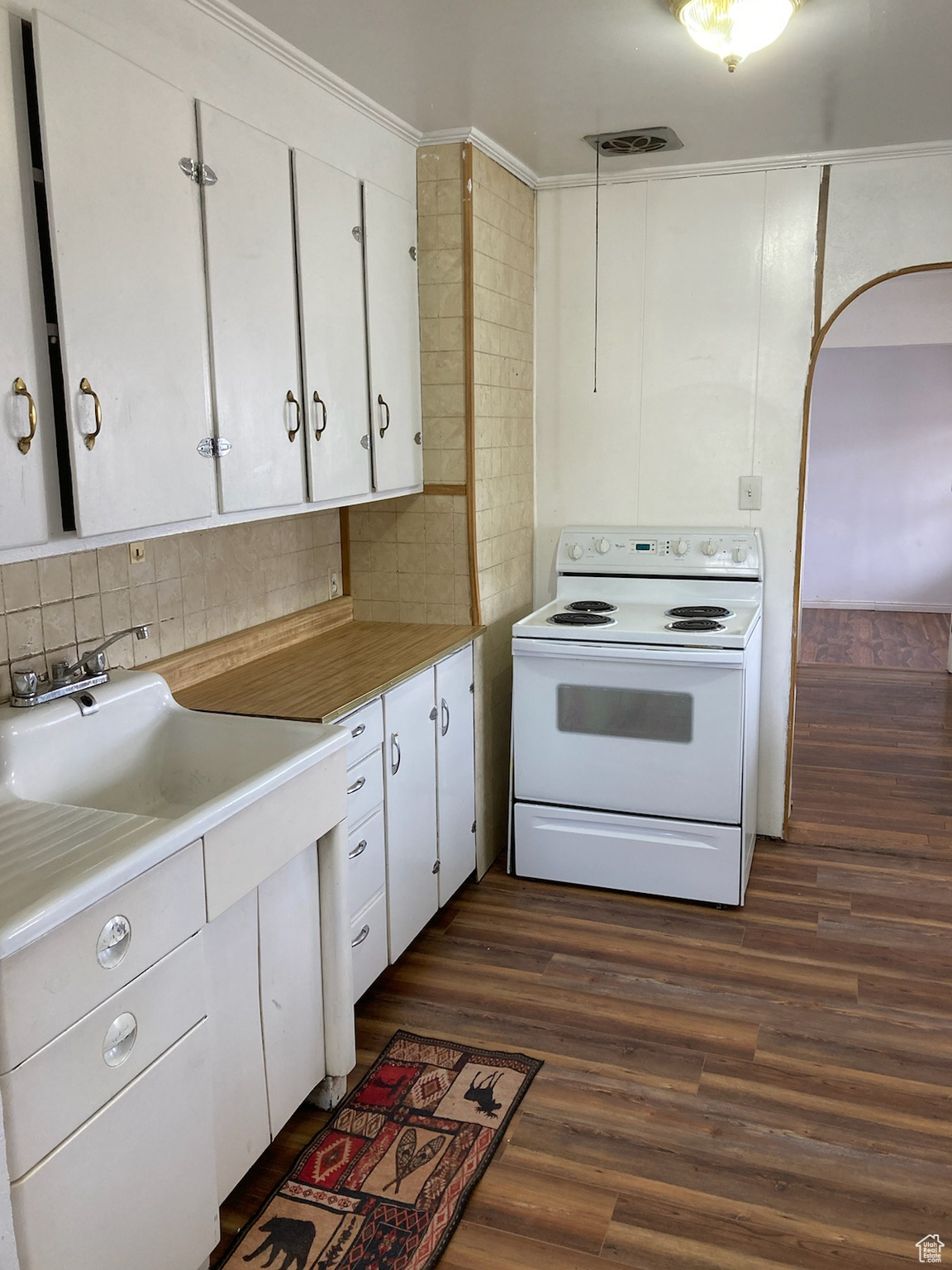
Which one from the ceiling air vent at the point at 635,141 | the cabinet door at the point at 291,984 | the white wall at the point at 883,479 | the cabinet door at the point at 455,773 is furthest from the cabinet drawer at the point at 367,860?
the white wall at the point at 883,479

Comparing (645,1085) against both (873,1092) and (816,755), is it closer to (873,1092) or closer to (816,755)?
(873,1092)

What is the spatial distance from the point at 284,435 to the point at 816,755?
3.16m

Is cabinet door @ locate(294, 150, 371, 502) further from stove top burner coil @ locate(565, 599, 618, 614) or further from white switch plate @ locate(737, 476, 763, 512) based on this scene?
white switch plate @ locate(737, 476, 763, 512)

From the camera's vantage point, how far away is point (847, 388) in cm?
830

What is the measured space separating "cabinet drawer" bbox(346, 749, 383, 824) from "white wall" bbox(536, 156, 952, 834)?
5.22 feet

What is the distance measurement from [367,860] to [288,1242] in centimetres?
89

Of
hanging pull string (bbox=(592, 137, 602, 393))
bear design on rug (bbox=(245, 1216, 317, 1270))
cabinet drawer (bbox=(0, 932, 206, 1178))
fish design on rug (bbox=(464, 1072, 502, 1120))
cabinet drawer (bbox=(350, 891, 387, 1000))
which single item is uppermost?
hanging pull string (bbox=(592, 137, 602, 393))

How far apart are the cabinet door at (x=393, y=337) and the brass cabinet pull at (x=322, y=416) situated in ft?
0.91

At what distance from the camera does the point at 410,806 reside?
2.87 metres

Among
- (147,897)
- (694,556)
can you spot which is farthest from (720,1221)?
(694,556)

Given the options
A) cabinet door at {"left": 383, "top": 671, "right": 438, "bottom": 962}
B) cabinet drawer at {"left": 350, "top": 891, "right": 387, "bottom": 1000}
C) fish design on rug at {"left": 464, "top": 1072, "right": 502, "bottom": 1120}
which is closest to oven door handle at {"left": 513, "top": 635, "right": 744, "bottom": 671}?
cabinet door at {"left": 383, "top": 671, "right": 438, "bottom": 962}

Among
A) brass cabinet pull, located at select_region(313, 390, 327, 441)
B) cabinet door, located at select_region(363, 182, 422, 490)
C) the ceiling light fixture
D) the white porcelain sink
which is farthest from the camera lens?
cabinet door, located at select_region(363, 182, 422, 490)

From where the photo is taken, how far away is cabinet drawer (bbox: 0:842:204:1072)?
1.36 m

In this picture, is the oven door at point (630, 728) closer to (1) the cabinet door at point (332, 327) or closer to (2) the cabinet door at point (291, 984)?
(1) the cabinet door at point (332, 327)
